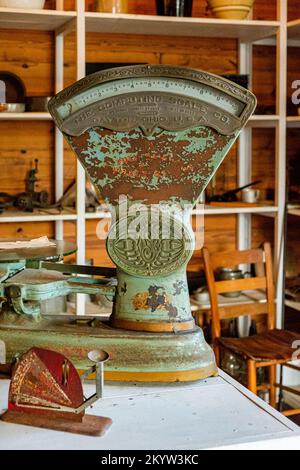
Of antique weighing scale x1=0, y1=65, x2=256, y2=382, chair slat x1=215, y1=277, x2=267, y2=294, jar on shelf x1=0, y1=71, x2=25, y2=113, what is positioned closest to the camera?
antique weighing scale x1=0, y1=65, x2=256, y2=382

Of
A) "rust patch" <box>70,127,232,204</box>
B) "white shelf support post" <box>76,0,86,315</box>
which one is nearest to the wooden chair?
"white shelf support post" <box>76,0,86,315</box>

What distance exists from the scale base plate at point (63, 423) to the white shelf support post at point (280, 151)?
2.36m

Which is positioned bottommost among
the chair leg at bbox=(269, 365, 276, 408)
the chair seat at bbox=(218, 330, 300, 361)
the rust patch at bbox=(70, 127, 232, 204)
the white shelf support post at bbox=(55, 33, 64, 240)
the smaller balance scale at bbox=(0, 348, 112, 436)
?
the chair leg at bbox=(269, 365, 276, 408)

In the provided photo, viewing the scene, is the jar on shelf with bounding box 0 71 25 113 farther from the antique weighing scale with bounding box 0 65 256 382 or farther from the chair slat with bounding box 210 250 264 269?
the antique weighing scale with bounding box 0 65 256 382

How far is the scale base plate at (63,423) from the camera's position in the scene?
1348 millimetres

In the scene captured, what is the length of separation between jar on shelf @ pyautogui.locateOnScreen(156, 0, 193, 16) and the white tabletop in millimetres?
2179

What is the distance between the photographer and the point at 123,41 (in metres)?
3.69

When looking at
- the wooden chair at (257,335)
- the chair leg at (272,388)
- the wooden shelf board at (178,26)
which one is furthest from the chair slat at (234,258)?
the wooden shelf board at (178,26)

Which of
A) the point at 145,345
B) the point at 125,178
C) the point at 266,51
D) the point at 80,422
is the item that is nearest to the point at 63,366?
the point at 80,422

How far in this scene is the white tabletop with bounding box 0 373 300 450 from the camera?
131cm

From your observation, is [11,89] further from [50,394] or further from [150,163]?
[50,394]

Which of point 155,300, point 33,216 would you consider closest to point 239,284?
point 33,216

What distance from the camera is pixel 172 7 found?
3340 mm

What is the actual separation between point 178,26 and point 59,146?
81 cm
